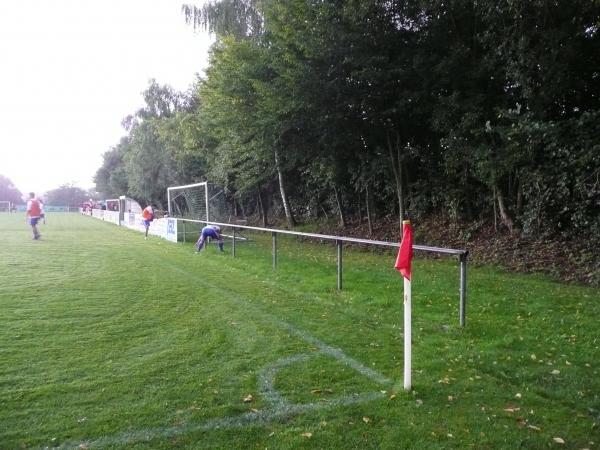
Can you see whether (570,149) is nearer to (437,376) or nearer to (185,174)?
(437,376)

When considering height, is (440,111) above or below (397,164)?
above

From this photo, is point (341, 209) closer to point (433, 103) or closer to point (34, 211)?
point (433, 103)

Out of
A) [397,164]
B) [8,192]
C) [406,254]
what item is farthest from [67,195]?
[406,254]

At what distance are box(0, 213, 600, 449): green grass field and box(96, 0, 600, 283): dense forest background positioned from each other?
3409 millimetres

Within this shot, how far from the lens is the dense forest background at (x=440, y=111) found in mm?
10289

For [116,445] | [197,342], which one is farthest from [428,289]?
[116,445]

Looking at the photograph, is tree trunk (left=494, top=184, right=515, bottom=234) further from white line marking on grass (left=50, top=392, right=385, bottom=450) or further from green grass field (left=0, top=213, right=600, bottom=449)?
white line marking on grass (left=50, top=392, right=385, bottom=450)

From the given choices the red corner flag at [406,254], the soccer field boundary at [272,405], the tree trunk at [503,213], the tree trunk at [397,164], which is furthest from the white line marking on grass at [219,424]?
the tree trunk at [397,164]

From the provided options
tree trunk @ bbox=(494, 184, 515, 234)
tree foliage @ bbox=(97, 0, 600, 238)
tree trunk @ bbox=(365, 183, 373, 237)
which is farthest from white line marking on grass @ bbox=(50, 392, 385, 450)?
tree trunk @ bbox=(365, 183, 373, 237)

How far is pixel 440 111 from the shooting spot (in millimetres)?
12805

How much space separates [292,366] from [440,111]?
10236 mm

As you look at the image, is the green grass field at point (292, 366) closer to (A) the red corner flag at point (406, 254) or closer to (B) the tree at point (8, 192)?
(A) the red corner flag at point (406, 254)

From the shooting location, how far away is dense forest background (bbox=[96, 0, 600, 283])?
405 inches

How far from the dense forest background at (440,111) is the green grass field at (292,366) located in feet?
11.2
